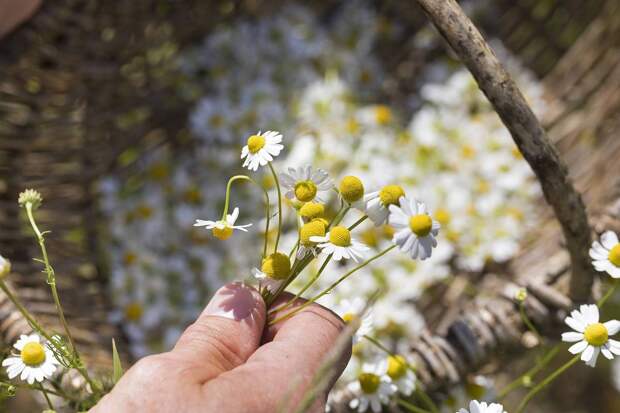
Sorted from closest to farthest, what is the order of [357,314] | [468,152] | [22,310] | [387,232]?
[22,310] < [357,314] < [387,232] < [468,152]

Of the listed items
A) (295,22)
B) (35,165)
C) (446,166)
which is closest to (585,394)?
(446,166)

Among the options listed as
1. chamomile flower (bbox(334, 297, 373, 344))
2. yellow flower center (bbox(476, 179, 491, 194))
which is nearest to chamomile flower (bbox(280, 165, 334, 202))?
chamomile flower (bbox(334, 297, 373, 344))

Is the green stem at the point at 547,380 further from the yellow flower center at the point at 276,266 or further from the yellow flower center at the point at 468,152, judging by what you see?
the yellow flower center at the point at 468,152

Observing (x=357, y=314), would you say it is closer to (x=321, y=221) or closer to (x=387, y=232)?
(x=321, y=221)

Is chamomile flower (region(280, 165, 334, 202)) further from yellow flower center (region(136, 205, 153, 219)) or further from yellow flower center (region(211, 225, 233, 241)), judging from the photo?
yellow flower center (region(136, 205, 153, 219))

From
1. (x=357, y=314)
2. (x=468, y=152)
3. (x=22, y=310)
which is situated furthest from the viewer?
(x=468, y=152)

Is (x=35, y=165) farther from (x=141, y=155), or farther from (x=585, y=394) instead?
(x=585, y=394)

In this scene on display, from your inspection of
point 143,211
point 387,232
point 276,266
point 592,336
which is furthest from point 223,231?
point 143,211
